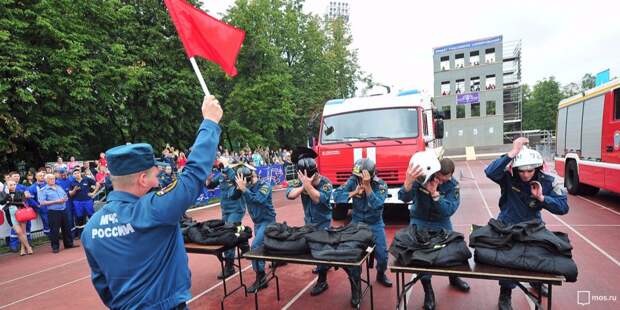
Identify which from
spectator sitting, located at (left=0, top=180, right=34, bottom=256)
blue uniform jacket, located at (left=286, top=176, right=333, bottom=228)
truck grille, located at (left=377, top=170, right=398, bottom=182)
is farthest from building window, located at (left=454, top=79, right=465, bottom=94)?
spectator sitting, located at (left=0, top=180, right=34, bottom=256)

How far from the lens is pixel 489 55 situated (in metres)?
41.4

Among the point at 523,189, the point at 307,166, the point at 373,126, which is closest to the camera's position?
the point at 523,189

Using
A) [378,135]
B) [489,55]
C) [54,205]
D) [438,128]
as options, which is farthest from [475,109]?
[54,205]

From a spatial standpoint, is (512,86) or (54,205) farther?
(512,86)

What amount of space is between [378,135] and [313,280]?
3.88 metres

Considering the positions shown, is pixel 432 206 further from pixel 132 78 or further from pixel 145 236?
pixel 132 78

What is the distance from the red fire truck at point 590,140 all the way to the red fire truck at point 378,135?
14.0 feet

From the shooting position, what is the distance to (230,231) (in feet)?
15.2

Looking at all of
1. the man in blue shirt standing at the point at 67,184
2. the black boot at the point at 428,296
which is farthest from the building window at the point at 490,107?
the man in blue shirt standing at the point at 67,184

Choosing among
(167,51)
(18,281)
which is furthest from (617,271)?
(167,51)

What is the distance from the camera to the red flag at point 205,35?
3.05 m

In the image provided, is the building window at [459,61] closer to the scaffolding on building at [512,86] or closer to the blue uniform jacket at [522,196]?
the scaffolding on building at [512,86]

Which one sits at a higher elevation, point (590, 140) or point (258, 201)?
point (590, 140)

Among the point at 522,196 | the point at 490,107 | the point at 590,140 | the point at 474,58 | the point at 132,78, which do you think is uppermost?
the point at 474,58
